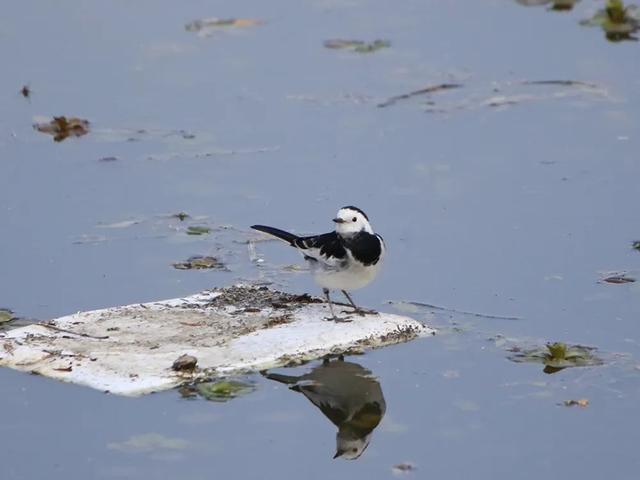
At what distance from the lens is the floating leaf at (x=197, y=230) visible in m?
9.64

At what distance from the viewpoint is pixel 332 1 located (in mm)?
14133

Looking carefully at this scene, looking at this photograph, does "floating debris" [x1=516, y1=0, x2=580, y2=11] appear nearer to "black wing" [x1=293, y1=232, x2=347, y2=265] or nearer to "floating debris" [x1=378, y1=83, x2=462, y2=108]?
"floating debris" [x1=378, y1=83, x2=462, y2=108]

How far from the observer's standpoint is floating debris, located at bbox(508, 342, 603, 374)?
782 cm

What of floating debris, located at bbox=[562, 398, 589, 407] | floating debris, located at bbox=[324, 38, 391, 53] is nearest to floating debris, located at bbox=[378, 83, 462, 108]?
floating debris, located at bbox=[324, 38, 391, 53]

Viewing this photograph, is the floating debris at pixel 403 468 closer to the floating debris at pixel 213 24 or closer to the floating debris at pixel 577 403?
the floating debris at pixel 577 403

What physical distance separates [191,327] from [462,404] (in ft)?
5.52

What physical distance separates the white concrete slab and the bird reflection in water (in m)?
0.14

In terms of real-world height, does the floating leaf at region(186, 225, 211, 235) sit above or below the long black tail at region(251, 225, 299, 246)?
below

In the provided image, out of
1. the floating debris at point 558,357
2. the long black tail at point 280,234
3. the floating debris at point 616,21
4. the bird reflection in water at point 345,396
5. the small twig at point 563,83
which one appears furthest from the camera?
the floating debris at point 616,21

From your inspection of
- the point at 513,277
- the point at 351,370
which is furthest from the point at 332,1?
the point at 351,370

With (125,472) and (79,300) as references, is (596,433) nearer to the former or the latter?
(125,472)

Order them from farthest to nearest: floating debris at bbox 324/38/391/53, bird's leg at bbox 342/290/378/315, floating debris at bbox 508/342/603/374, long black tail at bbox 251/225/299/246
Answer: floating debris at bbox 324/38/391/53
long black tail at bbox 251/225/299/246
bird's leg at bbox 342/290/378/315
floating debris at bbox 508/342/603/374

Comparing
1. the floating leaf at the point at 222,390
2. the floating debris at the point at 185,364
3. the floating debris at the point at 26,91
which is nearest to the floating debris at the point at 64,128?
the floating debris at the point at 26,91

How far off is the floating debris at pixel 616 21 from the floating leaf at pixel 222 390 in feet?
22.0
